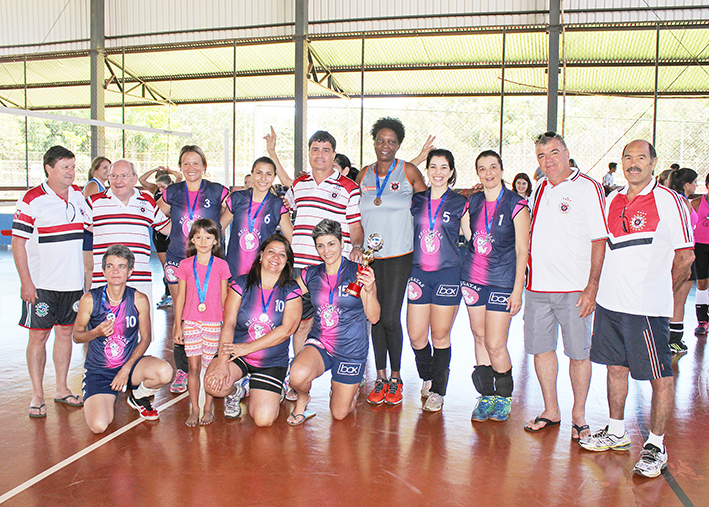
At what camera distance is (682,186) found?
19.9 ft

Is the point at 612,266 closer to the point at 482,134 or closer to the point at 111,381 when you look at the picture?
the point at 111,381

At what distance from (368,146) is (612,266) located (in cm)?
1881

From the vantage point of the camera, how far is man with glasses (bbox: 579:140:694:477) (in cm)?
320

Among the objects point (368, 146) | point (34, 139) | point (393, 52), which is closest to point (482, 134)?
point (368, 146)

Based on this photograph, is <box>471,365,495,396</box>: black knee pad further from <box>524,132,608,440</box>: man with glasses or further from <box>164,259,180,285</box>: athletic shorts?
<box>164,259,180,285</box>: athletic shorts

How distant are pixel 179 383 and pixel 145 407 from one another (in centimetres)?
67

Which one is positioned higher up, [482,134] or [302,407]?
[482,134]

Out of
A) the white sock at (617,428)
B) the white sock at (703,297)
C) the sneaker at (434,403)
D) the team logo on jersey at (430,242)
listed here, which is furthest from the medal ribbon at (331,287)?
the white sock at (703,297)

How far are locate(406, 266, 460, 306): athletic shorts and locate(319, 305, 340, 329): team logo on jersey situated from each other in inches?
22.8

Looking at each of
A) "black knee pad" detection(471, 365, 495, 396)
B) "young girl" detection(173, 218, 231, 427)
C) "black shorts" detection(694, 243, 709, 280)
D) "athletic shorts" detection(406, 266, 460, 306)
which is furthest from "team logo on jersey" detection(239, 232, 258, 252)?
"black shorts" detection(694, 243, 709, 280)

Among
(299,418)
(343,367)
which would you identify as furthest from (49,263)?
(343,367)

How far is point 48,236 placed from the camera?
4.09 meters

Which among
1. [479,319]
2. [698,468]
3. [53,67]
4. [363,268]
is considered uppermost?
[53,67]

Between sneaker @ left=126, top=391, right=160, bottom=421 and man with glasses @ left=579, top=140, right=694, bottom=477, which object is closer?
man with glasses @ left=579, top=140, right=694, bottom=477
